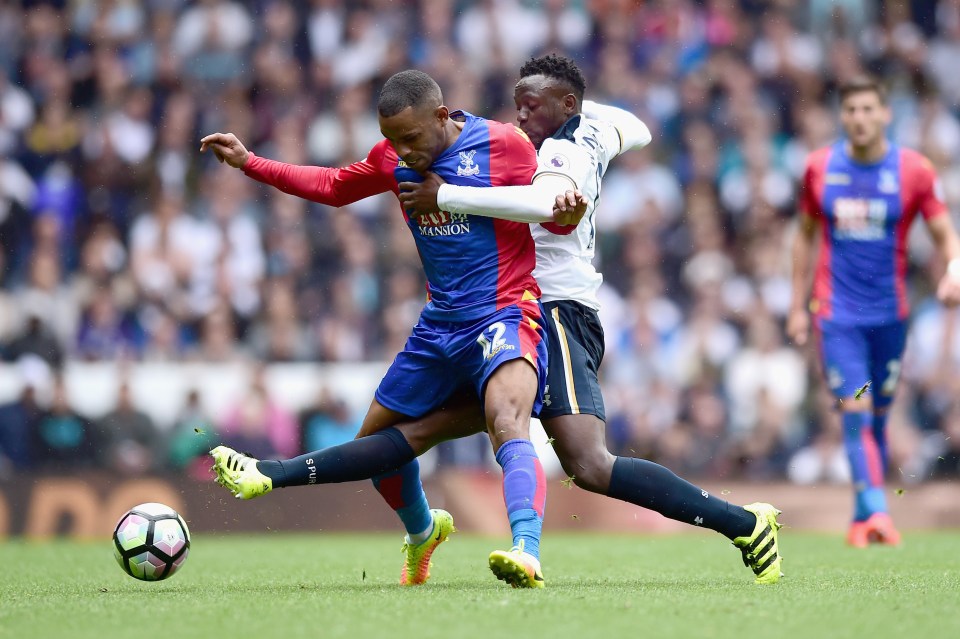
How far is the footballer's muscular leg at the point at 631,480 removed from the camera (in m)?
6.05

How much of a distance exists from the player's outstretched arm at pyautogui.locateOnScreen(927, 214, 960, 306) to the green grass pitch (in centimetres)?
143

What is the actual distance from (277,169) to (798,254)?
4.27 meters

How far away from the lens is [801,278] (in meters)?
9.17

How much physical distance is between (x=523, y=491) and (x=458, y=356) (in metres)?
0.72

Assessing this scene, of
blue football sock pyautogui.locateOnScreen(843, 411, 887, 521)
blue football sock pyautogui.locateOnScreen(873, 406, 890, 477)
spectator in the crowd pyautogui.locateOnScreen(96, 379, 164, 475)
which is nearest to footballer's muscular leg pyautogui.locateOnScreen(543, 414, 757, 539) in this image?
blue football sock pyautogui.locateOnScreen(843, 411, 887, 521)

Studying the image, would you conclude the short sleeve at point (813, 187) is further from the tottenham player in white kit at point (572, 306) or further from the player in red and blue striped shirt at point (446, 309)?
the player in red and blue striped shirt at point (446, 309)

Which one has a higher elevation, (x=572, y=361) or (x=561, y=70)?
(x=561, y=70)

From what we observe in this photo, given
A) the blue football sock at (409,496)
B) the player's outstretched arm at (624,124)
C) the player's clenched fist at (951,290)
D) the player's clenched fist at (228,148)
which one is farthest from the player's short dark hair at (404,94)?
the player's clenched fist at (951,290)

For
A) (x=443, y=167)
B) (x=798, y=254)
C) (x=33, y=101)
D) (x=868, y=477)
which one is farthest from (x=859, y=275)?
(x=33, y=101)

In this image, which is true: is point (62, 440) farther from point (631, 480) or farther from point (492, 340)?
point (631, 480)

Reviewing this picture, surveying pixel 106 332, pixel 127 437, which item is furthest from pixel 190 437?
pixel 106 332

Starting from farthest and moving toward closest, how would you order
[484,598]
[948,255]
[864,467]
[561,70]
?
[864,467] → [948,255] → [561,70] → [484,598]

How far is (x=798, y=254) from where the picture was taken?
9.30 metres

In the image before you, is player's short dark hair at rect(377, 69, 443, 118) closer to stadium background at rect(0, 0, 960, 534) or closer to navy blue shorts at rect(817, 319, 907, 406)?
navy blue shorts at rect(817, 319, 907, 406)
